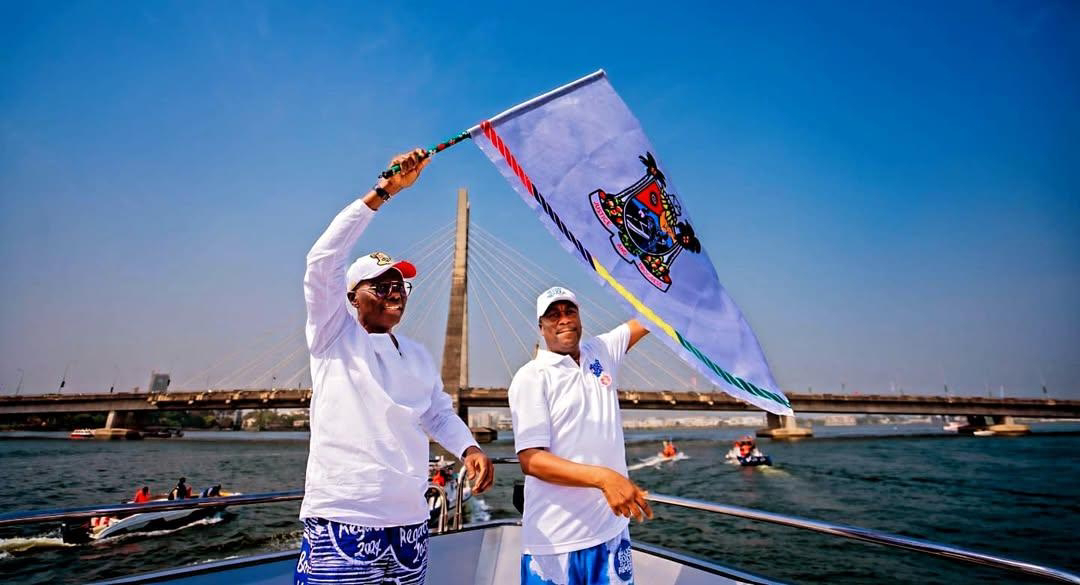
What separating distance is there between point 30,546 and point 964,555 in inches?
614

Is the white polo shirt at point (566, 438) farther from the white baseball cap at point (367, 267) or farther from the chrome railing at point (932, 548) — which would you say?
the chrome railing at point (932, 548)

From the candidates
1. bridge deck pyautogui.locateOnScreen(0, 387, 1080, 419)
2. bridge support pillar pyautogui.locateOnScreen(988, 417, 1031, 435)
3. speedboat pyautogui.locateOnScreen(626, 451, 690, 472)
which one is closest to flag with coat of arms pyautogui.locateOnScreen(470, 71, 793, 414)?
speedboat pyautogui.locateOnScreen(626, 451, 690, 472)

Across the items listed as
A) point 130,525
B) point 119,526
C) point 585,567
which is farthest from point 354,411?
point 130,525

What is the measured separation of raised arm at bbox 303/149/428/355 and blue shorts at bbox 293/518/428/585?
1.61 feet

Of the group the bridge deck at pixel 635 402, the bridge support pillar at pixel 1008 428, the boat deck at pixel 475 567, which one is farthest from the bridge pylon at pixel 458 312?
the bridge support pillar at pixel 1008 428

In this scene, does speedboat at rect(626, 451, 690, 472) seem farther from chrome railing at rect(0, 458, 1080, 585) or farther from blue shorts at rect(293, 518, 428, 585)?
blue shorts at rect(293, 518, 428, 585)

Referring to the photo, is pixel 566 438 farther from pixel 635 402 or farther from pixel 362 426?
pixel 635 402

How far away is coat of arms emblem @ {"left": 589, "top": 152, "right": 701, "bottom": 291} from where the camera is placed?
2188mm

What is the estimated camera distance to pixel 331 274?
143 centimetres

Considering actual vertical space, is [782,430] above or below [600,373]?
below

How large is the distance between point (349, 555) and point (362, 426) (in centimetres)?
32

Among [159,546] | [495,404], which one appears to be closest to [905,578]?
[159,546]

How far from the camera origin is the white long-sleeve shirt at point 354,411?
1339 millimetres

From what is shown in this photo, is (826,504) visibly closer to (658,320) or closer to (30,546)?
(658,320)
